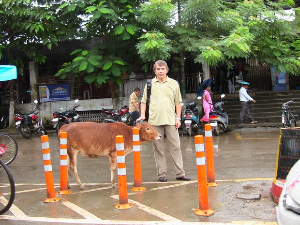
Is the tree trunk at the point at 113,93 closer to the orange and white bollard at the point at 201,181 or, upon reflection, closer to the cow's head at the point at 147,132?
the cow's head at the point at 147,132

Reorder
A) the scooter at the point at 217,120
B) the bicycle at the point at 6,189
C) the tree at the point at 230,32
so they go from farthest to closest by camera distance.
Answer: the tree at the point at 230,32, the scooter at the point at 217,120, the bicycle at the point at 6,189

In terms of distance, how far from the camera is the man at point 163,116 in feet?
21.6

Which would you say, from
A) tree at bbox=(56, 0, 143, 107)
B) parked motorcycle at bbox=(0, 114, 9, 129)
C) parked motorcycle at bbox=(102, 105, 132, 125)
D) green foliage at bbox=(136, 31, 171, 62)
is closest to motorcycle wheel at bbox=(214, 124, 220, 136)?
green foliage at bbox=(136, 31, 171, 62)

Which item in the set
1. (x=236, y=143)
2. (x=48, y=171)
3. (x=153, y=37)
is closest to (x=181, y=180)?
(x=48, y=171)

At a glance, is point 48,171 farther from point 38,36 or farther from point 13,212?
point 38,36

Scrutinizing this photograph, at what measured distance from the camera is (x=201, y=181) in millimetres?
4656

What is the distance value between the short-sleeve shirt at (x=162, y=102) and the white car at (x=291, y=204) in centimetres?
336

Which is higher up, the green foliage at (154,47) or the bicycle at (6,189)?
the green foliage at (154,47)

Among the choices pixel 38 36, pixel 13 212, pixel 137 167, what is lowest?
pixel 13 212

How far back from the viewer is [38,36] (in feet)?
54.1

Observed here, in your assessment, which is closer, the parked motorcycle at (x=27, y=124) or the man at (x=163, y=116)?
the man at (x=163, y=116)

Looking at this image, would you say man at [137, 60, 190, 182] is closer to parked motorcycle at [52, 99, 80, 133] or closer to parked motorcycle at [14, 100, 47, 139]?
parked motorcycle at [52, 99, 80, 133]

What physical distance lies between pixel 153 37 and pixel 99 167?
6.71m

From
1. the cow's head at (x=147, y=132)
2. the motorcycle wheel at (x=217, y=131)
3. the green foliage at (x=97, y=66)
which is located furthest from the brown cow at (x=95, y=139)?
the green foliage at (x=97, y=66)
